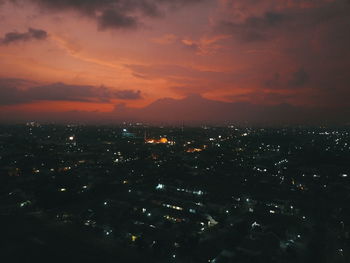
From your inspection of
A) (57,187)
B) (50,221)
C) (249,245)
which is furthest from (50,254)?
(57,187)

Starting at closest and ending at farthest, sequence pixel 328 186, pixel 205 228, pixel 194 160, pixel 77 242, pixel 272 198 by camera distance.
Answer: pixel 77 242 < pixel 205 228 < pixel 272 198 < pixel 328 186 < pixel 194 160

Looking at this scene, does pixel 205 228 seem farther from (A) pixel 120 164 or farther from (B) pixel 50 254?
(A) pixel 120 164

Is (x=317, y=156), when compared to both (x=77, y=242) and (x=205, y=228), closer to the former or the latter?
(x=205, y=228)

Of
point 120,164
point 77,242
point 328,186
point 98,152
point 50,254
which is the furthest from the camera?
point 98,152

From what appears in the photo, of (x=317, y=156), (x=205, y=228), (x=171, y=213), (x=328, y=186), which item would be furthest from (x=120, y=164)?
(x=317, y=156)

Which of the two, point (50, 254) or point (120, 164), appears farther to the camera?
point (120, 164)

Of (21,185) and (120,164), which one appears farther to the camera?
(120,164)

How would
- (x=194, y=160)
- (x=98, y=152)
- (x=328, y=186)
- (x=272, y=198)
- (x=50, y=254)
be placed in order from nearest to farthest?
(x=50, y=254)
(x=272, y=198)
(x=328, y=186)
(x=194, y=160)
(x=98, y=152)

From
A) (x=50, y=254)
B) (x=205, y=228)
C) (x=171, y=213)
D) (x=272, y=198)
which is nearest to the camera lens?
(x=50, y=254)

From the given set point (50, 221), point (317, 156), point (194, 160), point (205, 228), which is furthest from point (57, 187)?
point (317, 156)
